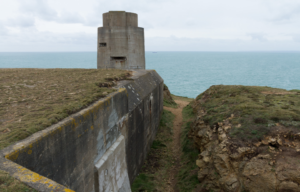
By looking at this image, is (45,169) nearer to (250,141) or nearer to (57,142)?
(57,142)

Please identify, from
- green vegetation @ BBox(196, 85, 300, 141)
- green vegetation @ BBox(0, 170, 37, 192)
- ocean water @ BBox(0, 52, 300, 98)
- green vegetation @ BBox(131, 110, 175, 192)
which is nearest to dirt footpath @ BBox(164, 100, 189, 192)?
green vegetation @ BBox(131, 110, 175, 192)

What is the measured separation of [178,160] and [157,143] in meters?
1.84

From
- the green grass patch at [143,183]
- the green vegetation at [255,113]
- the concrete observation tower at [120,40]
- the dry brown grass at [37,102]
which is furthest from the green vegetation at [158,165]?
the concrete observation tower at [120,40]

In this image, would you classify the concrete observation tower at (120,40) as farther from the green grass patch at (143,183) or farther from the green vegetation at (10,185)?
the green vegetation at (10,185)

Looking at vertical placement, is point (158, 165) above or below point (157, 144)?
below

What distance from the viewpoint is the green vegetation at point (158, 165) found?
7.78 m

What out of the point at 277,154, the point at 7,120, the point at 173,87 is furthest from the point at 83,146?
the point at 173,87

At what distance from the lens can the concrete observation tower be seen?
13.6 metres

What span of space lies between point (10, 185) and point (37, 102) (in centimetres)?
295

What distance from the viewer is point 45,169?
3459mm

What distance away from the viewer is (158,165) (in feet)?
30.7

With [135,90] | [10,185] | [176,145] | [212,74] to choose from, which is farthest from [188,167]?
[212,74]

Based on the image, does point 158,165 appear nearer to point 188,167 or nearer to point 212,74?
point 188,167

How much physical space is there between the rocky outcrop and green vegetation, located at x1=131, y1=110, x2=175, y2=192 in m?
1.69
